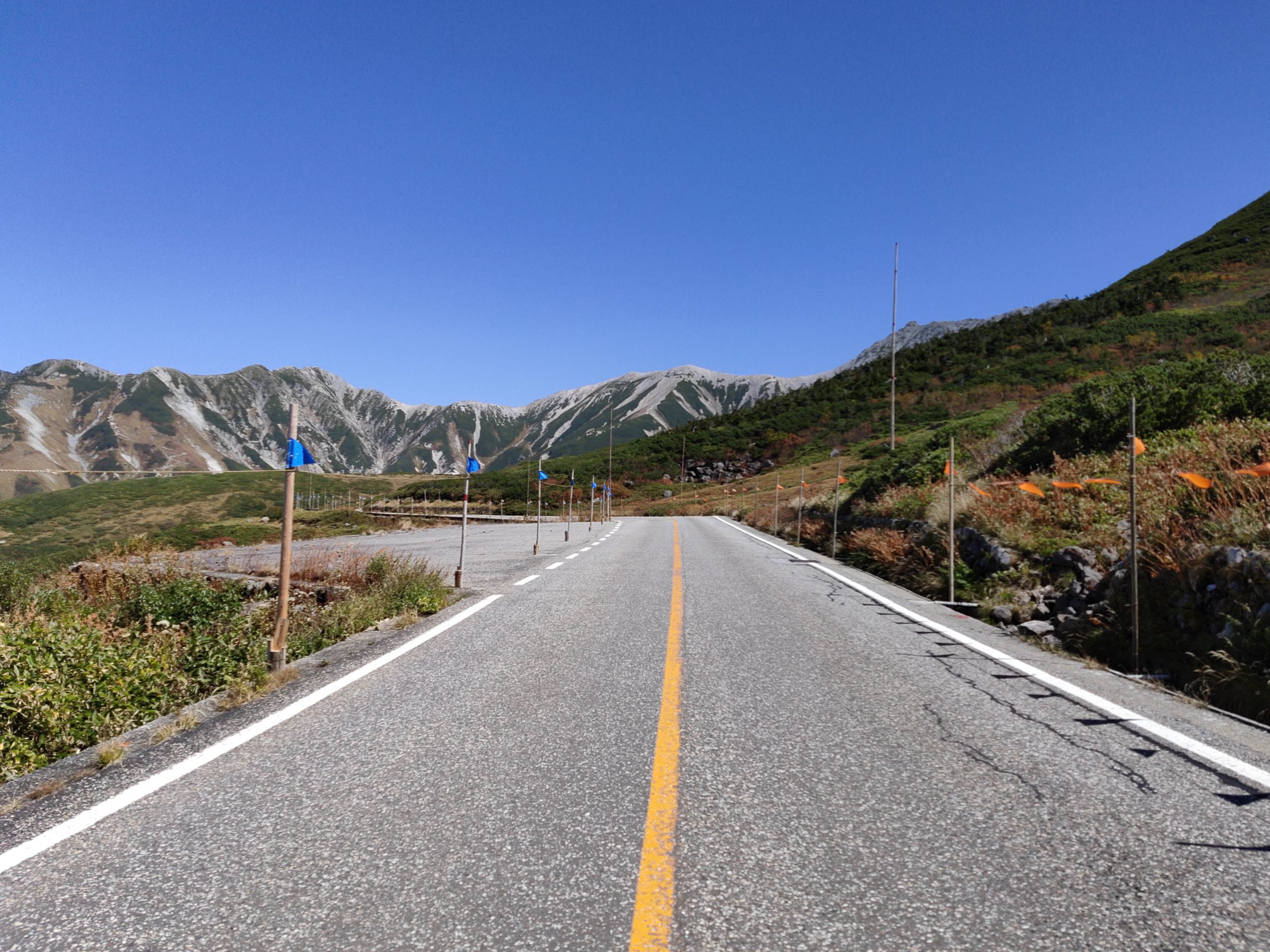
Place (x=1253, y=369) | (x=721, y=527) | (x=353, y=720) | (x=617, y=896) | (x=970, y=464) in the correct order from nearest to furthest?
1. (x=617, y=896)
2. (x=353, y=720)
3. (x=1253, y=369)
4. (x=970, y=464)
5. (x=721, y=527)

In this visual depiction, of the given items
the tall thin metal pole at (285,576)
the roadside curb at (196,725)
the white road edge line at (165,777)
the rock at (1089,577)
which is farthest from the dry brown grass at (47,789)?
the rock at (1089,577)

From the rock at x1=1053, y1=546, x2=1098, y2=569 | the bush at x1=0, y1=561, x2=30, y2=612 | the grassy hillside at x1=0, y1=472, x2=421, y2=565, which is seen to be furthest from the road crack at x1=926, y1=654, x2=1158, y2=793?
the grassy hillside at x1=0, y1=472, x2=421, y2=565

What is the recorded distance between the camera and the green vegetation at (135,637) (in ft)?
14.5

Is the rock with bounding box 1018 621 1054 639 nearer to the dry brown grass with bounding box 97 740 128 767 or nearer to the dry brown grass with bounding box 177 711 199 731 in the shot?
the dry brown grass with bounding box 177 711 199 731

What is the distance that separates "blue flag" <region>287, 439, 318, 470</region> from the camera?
19.0 ft

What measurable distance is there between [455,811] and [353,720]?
159 centimetres

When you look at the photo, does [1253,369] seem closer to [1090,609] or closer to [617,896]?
[1090,609]

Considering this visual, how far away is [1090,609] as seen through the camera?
6.96m

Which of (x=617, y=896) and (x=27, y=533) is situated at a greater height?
(x=617, y=896)

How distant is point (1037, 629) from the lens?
23.4ft

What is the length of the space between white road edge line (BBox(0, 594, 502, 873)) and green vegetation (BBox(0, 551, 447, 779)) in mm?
571

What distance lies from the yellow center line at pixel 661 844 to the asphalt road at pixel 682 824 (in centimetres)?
4

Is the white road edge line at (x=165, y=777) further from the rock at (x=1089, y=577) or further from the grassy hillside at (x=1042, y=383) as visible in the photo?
the grassy hillside at (x=1042, y=383)

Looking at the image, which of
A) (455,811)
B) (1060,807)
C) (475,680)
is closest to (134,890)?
(455,811)
